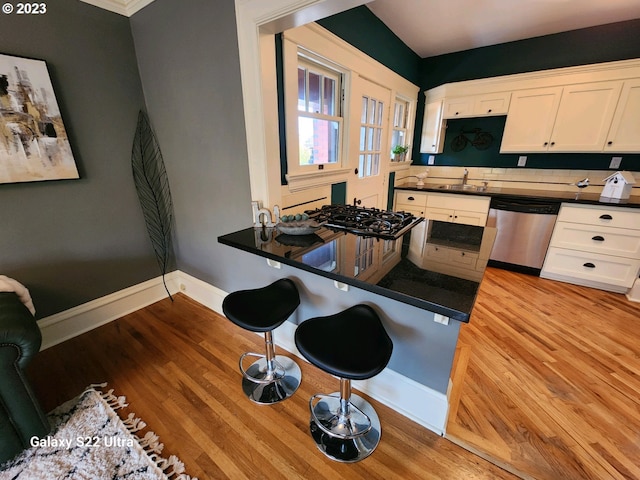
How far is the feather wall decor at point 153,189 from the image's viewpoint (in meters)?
2.18

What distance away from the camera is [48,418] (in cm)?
138

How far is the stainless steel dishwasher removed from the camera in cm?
277

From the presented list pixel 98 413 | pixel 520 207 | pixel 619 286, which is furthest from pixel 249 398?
pixel 619 286

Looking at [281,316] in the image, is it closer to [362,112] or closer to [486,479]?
[486,479]

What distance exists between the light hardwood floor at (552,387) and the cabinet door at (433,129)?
7.37ft

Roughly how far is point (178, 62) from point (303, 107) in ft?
3.00

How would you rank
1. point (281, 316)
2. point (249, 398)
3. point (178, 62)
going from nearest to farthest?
point (281, 316)
point (249, 398)
point (178, 62)

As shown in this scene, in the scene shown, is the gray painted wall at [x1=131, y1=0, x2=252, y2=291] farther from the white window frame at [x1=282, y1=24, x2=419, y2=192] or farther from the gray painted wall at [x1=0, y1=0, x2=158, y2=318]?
the white window frame at [x1=282, y1=24, x2=419, y2=192]

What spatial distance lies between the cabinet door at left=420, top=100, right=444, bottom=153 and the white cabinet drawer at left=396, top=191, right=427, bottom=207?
73 centimetres

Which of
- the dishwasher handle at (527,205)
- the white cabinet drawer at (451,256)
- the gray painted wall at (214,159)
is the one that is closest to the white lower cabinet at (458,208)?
the dishwasher handle at (527,205)

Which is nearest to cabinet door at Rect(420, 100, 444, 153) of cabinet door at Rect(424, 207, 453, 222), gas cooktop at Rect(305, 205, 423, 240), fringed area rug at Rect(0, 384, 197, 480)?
cabinet door at Rect(424, 207, 453, 222)

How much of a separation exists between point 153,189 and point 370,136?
7.31 ft

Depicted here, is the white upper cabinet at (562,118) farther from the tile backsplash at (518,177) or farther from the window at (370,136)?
the window at (370,136)

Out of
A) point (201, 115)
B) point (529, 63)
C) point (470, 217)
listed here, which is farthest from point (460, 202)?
point (201, 115)
